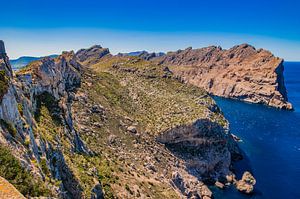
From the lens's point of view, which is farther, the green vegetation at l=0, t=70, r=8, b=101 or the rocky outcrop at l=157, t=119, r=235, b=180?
the rocky outcrop at l=157, t=119, r=235, b=180

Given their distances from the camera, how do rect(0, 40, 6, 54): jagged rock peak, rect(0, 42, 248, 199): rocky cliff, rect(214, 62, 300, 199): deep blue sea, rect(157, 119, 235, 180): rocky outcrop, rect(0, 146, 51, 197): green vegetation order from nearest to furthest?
rect(0, 146, 51, 197): green vegetation
rect(0, 42, 248, 199): rocky cliff
rect(0, 40, 6, 54): jagged rock peak
rect(214, 62, 300, 199): deep blue sea
rect(157, 119, 235, 180): rocky outcrop

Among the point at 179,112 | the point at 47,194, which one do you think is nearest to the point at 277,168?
the point at 179,112

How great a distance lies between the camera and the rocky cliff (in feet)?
88.8

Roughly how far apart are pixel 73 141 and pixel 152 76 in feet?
258

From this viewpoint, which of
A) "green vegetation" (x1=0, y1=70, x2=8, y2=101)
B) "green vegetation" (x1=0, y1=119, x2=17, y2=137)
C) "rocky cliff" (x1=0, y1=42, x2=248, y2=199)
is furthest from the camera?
"rocky cliff" (x1=0, y1=42, x2=248, y2=199)

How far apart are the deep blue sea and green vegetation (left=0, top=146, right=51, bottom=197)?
59.1 meters

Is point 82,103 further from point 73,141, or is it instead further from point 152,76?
point 152,76

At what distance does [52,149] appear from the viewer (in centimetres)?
3284

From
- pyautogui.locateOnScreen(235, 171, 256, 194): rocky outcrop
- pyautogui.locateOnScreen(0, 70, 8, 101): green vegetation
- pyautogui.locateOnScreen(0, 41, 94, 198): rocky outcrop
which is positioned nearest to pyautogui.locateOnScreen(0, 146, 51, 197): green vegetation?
pyautogui.locateOnScreen(0, 41, 94, 198): rocky outcrop

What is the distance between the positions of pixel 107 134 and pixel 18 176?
1940 inches

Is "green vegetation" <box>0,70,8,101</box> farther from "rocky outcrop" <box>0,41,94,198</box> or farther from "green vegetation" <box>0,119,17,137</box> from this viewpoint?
"green vegetation" <box>0,119,17,137</box>

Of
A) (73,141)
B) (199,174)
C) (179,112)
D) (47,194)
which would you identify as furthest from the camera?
(179,112)

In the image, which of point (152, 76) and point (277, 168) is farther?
point (152, 76)

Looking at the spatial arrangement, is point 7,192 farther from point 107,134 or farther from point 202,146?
point 202,146
